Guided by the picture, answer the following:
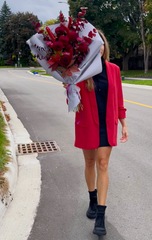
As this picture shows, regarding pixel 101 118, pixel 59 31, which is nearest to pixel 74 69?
pixel 59 31

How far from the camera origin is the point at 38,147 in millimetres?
6020

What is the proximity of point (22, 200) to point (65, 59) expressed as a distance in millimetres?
1947

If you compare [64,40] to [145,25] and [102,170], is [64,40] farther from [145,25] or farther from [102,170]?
[145,25]

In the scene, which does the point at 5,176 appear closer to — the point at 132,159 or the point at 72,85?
the point at 72,85

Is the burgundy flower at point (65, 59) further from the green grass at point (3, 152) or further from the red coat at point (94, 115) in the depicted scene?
the green grass at point (3, 152)

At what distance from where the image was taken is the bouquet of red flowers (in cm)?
263

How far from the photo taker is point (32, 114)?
9.62m

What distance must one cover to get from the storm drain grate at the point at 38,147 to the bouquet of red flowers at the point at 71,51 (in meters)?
3.12

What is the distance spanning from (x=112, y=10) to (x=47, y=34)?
39.7 meters

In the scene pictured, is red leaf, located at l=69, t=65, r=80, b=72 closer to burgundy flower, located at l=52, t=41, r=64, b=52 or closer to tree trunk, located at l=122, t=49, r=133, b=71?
burgundy flower, located at l=52, t=41, r=64, b=52

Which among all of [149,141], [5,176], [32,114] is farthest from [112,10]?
[5,176]

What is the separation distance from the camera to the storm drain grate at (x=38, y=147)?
18.8 ft

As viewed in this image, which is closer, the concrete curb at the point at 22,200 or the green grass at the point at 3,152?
the concrete curb at the point at 22,200

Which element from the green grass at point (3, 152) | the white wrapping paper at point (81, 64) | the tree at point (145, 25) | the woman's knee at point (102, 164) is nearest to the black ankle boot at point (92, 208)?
the woman's knee at point (102, 164)
